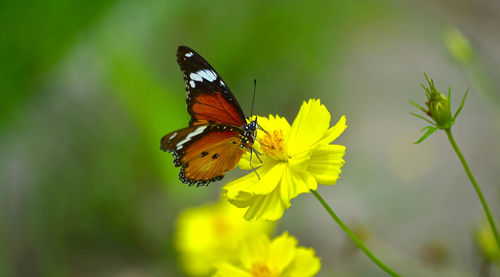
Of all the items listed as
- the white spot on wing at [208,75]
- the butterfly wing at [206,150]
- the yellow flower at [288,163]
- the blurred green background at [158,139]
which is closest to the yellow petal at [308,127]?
the yellow flower at [288,163]

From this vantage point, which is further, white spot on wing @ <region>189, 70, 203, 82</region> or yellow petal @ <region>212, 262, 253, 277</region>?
white spot on wing @ <region>189, 70, 203, 82</region>

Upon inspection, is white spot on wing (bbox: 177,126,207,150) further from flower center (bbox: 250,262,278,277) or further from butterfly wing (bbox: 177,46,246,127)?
flower center (bbox: 250,262,278,277)

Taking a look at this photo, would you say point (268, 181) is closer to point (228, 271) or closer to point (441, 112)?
point (228, 271)

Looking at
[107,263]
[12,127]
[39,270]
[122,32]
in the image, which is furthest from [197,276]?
[122,32]

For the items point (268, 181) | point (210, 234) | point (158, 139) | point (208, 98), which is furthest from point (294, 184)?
point (158, 139)

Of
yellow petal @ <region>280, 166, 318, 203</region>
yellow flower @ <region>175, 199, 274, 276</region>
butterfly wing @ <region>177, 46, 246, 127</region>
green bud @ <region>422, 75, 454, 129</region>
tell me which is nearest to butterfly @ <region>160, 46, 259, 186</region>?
butterfly wing @ <region>177, 46, 246, 127</region>

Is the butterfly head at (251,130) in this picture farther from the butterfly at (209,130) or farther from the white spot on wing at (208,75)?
the white spot on wing at (208,75)
